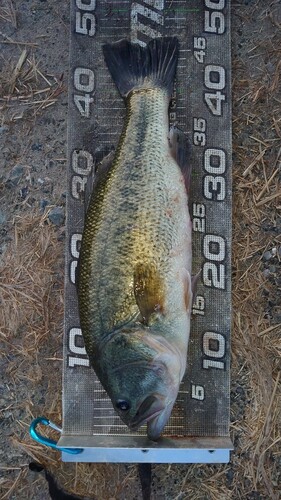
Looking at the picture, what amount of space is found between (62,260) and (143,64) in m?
1.31

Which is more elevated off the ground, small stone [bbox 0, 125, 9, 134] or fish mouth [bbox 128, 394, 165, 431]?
small stone [bbox 0, 125, 9, 134]

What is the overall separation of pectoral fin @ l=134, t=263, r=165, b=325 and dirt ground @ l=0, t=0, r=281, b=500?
82 cm

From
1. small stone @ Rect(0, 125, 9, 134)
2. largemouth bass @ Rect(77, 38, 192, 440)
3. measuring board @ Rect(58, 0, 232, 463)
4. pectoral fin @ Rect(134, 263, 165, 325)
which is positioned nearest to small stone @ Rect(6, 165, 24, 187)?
small stone @ Rect(0, 125, 9, 134)

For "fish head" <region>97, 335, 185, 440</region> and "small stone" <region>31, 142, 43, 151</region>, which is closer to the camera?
"fish head" <region>97, 335, 185, 440</region>

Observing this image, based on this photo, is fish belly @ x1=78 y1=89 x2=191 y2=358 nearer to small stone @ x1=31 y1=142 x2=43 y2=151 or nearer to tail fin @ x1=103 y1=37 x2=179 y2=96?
tail fin @ x1=103 y1=37 x2=179 y2=96

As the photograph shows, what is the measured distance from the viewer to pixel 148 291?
9.25 feet

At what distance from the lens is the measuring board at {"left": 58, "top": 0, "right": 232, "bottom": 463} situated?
10.9 ft

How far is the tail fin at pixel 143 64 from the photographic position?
3.33m

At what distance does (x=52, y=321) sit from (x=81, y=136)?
1.20 metres

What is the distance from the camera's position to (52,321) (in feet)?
11.8

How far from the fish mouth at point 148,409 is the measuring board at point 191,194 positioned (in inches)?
19.2

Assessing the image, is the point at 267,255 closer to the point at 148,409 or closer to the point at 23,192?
the point at 148,409

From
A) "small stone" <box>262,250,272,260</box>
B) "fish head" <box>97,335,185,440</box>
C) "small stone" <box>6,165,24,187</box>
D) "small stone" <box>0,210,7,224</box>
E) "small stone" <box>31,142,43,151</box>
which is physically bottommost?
"fish head" <box>97,335,185,440</box>

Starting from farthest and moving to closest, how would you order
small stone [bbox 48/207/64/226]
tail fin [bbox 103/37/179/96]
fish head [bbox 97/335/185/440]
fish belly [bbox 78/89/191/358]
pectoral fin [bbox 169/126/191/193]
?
small stone [bbox 48/207/64/226]
tail fin [bbox 103/37/179/96]
pectoral fin [bbox 169/126/191/193]
fish belly [bbox 78/89/191/358]
fish head [bbox 97/335/185/440]
